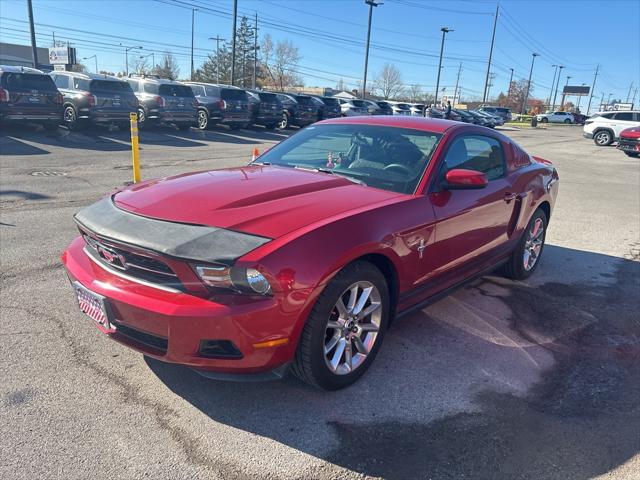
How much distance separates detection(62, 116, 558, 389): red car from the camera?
2531mm

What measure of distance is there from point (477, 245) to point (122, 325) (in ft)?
9.11

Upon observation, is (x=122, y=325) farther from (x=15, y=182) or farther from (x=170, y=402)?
(x=15, y=182)

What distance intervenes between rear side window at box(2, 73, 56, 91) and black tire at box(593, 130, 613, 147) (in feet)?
89.4

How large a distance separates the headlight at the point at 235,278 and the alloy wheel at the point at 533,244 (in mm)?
3523

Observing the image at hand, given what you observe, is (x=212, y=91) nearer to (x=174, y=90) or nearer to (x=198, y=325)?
(x=174, y=90)

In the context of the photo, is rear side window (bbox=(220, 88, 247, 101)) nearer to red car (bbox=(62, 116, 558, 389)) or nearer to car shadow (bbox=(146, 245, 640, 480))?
red car (bbox=(62, 116, 558, 389))

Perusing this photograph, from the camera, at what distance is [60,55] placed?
31125mm

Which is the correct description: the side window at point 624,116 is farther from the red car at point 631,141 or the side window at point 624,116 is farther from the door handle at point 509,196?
the door handle at point 509,196

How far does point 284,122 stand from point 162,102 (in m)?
7.79

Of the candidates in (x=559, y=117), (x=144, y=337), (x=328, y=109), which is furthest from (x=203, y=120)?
(x=559, y=117)

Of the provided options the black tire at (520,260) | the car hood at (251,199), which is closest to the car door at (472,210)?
the black tire at (520,260)

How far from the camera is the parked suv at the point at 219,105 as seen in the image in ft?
68.5

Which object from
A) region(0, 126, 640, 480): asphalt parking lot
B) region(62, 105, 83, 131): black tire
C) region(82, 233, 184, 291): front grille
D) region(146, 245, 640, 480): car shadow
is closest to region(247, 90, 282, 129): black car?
region(62, 105, 83, 131): black tire

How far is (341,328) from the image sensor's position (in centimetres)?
301
